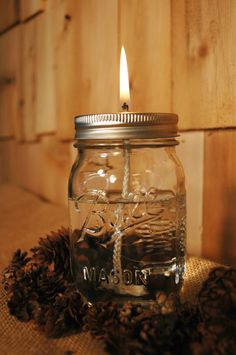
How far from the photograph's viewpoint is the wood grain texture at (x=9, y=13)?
1104mm

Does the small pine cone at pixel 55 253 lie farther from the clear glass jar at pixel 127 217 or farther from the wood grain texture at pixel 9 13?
the wood grain texture at pixel 9 13

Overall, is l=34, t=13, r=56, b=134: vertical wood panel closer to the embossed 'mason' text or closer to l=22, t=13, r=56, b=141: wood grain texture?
l=22, t=13, r=56, b=141: wood grain texture

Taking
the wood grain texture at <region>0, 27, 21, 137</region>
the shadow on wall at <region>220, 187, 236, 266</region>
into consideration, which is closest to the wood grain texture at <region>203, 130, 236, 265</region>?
the shadow on wall at <region>220, 187, 236, 266</region>

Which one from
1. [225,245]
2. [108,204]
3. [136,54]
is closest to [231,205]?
[225,245]

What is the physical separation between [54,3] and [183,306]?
745mm

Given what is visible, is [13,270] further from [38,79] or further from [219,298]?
[38,79]

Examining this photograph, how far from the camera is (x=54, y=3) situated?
2.98ft

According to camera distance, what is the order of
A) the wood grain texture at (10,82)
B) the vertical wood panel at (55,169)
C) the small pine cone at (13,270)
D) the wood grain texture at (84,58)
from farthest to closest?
the wood grain texture at (10,82) < the vertical wood panel at (55,169) < the wood grain texture at (84,58) < the small pine cone at (13,270)

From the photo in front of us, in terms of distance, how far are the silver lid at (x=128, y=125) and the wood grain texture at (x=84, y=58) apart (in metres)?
0.31

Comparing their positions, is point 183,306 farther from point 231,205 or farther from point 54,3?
point 54,3

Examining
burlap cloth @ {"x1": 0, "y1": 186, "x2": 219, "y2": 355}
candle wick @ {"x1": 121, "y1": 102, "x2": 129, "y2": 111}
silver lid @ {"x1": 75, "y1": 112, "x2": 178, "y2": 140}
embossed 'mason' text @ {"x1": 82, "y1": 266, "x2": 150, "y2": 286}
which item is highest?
candle wick @ {"x1": 121, "y1": 102, "x2": 129, "y2": 111}

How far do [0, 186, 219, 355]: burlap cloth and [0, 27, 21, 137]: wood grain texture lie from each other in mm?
269

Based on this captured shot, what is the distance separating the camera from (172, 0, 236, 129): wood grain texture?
21.4 inches

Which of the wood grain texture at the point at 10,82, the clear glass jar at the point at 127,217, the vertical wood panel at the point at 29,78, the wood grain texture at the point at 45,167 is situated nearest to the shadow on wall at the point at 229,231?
the clear glass jar at the point at 127,217
